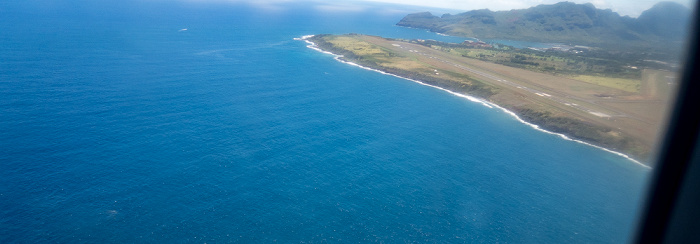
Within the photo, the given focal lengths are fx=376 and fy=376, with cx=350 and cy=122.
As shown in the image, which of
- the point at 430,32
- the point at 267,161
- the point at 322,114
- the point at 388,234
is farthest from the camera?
the point at 430,32

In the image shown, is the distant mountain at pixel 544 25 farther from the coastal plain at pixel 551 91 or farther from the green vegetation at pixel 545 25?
the coastal plain at pixel 551 91

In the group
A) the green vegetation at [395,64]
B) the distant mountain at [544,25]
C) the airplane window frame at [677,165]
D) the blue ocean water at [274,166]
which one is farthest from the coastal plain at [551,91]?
the distant mountain at [544,25]

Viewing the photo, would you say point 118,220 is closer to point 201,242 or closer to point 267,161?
point 201,242

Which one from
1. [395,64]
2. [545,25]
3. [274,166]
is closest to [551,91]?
[395,64]

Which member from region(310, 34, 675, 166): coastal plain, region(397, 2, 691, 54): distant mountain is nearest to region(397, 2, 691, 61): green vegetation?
region(397, 2, 691, 54): distant mountain

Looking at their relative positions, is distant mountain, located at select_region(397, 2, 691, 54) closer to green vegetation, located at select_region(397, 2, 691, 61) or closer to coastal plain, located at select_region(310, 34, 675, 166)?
green vegetation, located at select_region(397, 2, 691, 61)

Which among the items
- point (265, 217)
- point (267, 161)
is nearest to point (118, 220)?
point (265, 217)
